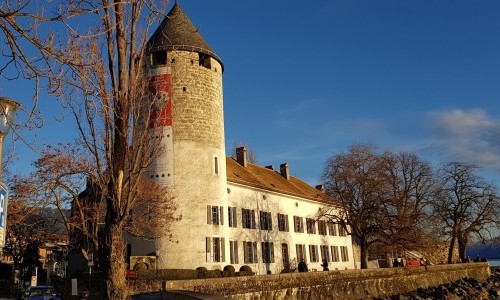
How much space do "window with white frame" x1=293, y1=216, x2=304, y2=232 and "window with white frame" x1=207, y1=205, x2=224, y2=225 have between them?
1144 cm

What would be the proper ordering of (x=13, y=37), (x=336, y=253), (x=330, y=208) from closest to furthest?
(x=13, y=37)
(x=330, y=208)
(x=336, y=253)

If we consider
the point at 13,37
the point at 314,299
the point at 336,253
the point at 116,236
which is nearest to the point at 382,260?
the point at 336,253

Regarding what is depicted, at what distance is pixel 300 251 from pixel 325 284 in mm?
15405

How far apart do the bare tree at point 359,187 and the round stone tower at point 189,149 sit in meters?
8.97

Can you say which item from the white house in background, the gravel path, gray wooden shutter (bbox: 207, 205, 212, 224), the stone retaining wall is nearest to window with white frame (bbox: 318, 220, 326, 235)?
the white house in background

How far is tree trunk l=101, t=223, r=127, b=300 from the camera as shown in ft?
27.5

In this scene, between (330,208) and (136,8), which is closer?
(136,8)

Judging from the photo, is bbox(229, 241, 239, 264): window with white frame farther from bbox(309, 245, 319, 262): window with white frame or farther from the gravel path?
bbox(309, 245, 319, 262): window with white frame

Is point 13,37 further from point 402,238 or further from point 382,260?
point 382,260

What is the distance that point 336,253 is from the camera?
46938 millimetres

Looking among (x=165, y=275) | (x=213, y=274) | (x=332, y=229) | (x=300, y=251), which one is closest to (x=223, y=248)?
(x=213, y=274)

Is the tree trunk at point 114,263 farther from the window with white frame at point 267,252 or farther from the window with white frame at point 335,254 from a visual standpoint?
the window with white frame at point 335,254

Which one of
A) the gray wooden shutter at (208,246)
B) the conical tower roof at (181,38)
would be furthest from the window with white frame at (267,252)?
the conical tower roof at (181,38)

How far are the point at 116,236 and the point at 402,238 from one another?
1184 inches
